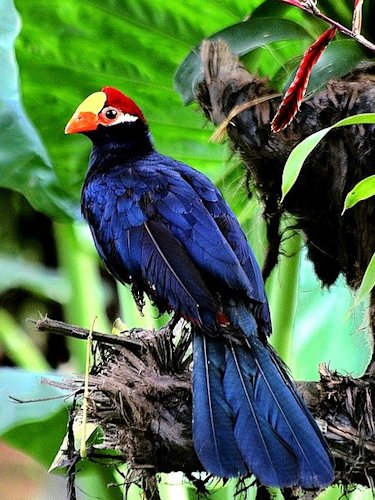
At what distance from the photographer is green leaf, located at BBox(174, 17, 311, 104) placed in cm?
129

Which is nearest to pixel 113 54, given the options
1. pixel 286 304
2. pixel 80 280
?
pixel 80 280

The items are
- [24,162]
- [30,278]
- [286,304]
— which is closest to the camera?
[286,304]

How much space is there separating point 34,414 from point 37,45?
2.36 ft

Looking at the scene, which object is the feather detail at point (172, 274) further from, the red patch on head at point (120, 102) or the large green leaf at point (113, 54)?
the large green leaf at point (113, 54)

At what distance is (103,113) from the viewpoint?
Answer: 5.03 feet

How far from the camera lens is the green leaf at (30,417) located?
149cm

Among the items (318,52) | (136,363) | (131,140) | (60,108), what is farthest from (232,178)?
(318,52)

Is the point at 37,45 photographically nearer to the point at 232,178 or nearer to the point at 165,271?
the point at 232,178

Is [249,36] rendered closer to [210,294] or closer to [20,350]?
[210,294]

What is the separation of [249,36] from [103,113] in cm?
34

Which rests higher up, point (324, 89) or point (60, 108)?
point (324, 89)

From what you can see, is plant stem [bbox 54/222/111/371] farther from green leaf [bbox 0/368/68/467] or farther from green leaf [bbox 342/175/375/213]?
green leaf [bbox 342/175/375/213]

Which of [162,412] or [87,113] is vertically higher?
[87,113]

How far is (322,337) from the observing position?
5.62 ft
